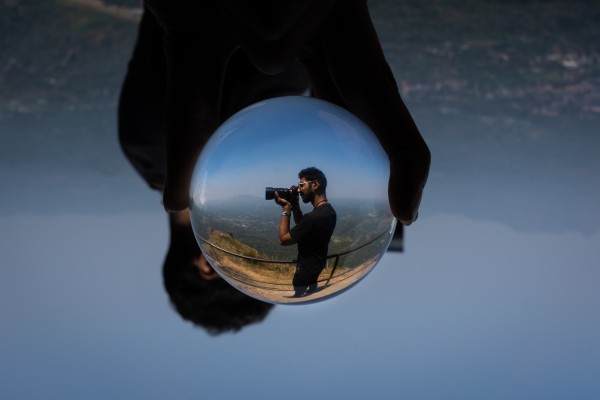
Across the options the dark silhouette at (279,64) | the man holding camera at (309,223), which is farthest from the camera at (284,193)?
the dark silhouette at (279,64)

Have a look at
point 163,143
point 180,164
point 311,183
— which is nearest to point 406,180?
point 311,183

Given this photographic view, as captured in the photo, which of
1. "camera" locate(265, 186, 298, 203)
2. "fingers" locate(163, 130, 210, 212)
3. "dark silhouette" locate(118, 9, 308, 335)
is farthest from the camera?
"dark silhouette" locate(118, 9, 308, 335)

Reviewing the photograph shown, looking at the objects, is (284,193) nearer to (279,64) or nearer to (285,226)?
(285,226)

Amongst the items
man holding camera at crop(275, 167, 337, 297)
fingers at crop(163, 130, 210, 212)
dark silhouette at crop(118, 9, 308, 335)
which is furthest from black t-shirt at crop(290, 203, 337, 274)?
dark silhouette at crop(118, 9, 308, 335)

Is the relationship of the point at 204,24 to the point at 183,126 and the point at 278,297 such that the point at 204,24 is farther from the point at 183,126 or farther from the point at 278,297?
the point at 278,297

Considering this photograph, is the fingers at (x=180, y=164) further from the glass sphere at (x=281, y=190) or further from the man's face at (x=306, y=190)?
the man's face at (x=306, y=190)

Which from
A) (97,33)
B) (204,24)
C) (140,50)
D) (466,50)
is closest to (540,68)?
(466,50)

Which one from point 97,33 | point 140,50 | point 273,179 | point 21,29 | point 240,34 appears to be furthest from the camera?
point 97,33

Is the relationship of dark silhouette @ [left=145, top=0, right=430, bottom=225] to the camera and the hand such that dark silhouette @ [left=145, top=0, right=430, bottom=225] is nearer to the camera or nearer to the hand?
the hand
